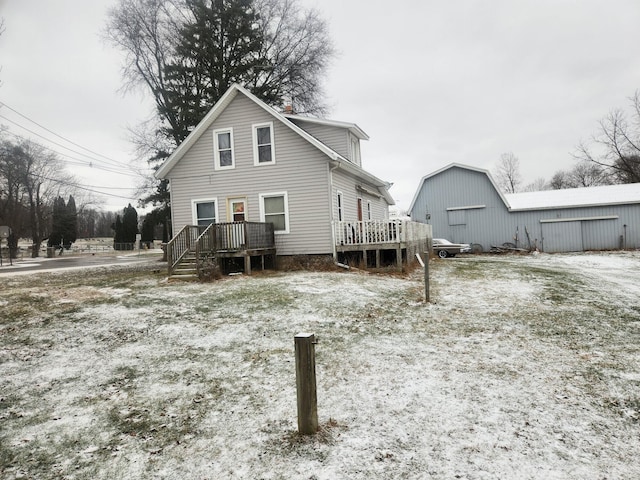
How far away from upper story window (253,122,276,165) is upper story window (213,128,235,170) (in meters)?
1.07

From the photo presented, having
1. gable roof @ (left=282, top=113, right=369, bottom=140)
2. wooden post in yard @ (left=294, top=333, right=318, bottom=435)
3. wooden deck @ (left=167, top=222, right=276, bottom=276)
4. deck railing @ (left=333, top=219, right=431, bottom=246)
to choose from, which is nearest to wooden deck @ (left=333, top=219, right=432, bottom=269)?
deck railing @ (left=333, top=219, right=431, bottom=246)

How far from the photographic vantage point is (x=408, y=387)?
4688 mm

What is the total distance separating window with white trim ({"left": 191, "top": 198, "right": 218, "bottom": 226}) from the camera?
15938 millimetres

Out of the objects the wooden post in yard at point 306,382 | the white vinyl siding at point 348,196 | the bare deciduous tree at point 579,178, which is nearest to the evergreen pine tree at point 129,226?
the white vinyl siding at point 348,196

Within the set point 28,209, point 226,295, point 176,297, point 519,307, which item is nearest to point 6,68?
point 176,297

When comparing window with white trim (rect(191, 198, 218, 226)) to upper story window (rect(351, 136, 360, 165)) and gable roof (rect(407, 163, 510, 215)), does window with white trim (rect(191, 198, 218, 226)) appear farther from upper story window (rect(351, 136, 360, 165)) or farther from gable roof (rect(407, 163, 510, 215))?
gable roof (rect(407, 163, 510, 215))

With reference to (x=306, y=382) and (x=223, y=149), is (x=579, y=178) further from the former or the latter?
(x=306, y=382)

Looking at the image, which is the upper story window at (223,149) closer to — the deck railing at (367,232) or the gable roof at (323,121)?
the gable roof at (323,121)

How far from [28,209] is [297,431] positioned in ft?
170

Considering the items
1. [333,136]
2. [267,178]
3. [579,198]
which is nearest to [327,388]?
[267,178]

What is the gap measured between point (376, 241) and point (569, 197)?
1866 centimetres

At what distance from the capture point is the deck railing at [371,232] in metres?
13.9

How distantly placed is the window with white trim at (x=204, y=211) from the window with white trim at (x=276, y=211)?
222 cm

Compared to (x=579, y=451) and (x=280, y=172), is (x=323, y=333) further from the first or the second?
(x=280, y=172)
